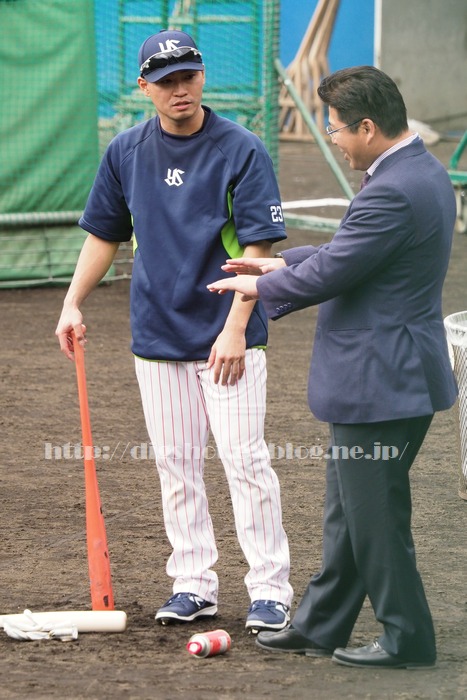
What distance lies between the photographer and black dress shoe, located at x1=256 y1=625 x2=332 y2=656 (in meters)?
3.77

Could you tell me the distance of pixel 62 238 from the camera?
10016 mm

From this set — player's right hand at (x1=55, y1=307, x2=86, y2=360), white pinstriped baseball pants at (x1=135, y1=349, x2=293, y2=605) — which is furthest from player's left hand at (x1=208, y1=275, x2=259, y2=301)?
player's right hand at (x1=55, y1=307, x2=86, y2=360)

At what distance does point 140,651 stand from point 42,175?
6686mm

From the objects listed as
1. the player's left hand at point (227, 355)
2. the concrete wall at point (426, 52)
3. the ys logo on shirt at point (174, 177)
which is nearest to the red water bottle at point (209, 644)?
the player's left hand at point (227, 355)

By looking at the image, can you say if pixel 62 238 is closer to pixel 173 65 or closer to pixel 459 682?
pixel 173 65

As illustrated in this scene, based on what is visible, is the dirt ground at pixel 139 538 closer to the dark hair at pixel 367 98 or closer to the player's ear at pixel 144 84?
the dark hair at pixel 367 98

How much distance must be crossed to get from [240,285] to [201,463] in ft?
2.76

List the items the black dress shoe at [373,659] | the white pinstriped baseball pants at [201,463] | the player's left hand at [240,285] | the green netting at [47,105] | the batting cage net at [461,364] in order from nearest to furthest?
the player's left hand at [240,285] < the black dress shoe at [373,659] < the white pinstriped baseball pants at [201,463] < the batting cage net at [461,364] < the green netting at [47,105]

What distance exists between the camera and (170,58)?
375 cm

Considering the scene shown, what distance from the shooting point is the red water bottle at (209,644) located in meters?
3.70

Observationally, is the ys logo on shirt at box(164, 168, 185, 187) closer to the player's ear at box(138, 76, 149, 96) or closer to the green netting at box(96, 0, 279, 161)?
the player's ear at box(138, 76, 149, 96)

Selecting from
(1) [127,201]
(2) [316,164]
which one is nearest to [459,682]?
(1) [127,201]

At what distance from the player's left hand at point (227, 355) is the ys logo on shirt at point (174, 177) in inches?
20.3

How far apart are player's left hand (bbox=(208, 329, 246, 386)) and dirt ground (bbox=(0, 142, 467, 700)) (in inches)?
35.7
